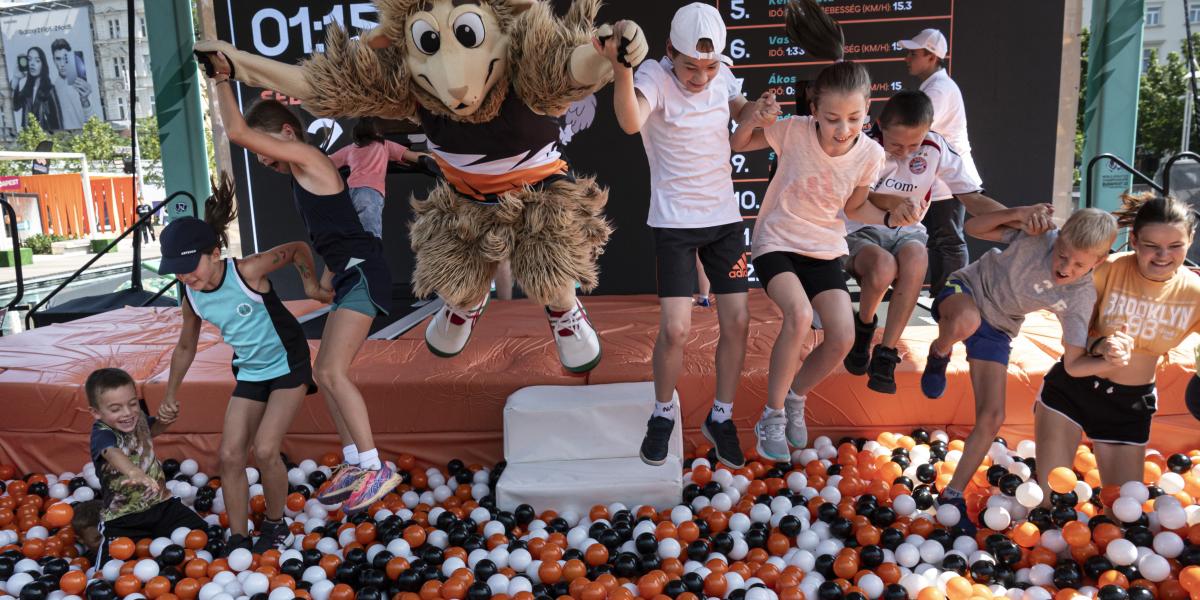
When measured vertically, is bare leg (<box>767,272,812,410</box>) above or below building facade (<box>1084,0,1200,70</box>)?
below

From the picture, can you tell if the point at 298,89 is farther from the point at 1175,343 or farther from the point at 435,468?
the point at 1175,343

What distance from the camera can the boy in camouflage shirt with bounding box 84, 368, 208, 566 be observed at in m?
2.69

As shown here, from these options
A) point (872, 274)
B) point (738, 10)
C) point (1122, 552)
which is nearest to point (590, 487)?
point (872, 274)

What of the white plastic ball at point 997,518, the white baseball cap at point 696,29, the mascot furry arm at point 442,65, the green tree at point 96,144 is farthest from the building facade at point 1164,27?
the green tree at point 96,144

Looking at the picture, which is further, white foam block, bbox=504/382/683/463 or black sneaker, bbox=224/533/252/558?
white foam block, bbox=504/382/683/463

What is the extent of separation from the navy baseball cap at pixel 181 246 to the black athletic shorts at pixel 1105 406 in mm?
3059

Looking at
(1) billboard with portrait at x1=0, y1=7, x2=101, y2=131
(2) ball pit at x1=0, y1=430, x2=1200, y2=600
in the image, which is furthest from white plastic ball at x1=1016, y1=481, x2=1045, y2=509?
(1) billboard with portrait at x1=0, y1=7, x2=101, y2=131

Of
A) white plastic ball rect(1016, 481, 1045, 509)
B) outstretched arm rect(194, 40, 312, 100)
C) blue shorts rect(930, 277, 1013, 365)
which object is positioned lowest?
white plastic ball rect(1016, 481, 1045, 509)

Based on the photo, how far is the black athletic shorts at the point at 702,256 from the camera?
2625 millimetres

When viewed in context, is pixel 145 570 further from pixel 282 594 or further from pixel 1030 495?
pixel 1030 495

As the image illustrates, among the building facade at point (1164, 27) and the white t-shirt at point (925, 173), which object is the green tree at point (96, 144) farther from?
the building facade at point (1164, 27)

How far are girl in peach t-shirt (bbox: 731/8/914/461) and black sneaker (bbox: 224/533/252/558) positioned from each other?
196 cm

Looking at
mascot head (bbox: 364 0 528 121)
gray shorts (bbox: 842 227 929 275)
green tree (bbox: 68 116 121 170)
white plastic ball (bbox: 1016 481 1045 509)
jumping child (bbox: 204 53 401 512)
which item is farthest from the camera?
green tree (bbox: 68 116 121 170)

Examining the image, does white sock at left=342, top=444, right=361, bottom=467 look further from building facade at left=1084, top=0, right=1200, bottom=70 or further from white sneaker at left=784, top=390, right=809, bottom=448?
building facade at left=1084, top=0, right=1200, bottom=70
